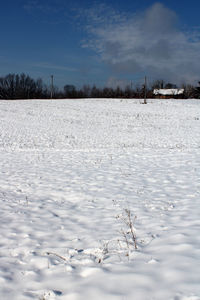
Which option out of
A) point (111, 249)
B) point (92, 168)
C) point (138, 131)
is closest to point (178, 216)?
point (111, 249)

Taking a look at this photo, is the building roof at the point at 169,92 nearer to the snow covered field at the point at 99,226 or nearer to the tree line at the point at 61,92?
the tree line at the point at 61,92

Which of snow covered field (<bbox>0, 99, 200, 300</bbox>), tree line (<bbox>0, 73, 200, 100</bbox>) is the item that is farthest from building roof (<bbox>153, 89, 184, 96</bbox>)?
snow covered field (<bbox>0, 99, 200, 300</bbox>)

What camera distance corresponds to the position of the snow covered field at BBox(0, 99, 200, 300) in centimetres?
331

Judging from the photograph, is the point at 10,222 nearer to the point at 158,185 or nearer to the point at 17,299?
the point at 17,299

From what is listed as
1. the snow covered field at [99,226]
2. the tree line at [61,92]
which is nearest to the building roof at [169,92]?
the tree line at [61,92]

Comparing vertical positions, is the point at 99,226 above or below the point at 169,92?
below

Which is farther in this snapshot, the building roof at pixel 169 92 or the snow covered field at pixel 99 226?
the building roof at pixel 169 92

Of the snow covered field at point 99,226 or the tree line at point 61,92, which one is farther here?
the tree line at point 61,92

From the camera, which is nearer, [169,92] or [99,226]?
[99,226]

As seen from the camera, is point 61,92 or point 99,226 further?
point 61,92

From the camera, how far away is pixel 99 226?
5395 mm

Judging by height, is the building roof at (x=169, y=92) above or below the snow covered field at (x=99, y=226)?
above

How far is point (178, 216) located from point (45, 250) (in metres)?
2.87

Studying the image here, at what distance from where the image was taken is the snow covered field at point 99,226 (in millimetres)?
3307
